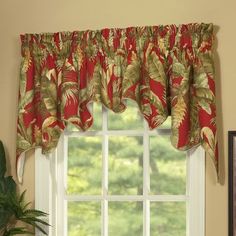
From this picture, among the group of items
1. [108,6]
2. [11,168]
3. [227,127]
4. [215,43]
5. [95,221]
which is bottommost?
[95,221]

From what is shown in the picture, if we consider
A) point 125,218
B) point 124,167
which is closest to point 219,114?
point 124,167

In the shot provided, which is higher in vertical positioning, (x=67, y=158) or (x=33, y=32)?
(x=33, y=32)

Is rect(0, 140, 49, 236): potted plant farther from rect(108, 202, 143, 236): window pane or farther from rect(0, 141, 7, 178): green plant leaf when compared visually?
rect(108, 202, 143, 236): window pane

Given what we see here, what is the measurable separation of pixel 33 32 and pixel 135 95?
36.9 inches

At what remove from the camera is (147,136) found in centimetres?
468

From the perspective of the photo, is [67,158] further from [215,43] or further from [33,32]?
[215,43]

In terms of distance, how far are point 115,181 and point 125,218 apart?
0.29 meters

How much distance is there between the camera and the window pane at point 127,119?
4.75 m

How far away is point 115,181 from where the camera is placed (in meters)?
4.81

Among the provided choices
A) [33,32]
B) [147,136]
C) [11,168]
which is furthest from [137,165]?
[33,32]

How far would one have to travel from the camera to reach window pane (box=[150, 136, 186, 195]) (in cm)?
473

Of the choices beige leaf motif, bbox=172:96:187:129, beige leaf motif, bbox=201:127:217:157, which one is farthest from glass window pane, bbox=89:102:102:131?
beige leaf motif, bbox=201:127:217:157

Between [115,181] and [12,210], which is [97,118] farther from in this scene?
[12,210]

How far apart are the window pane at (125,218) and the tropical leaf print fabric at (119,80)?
2.24 ft
